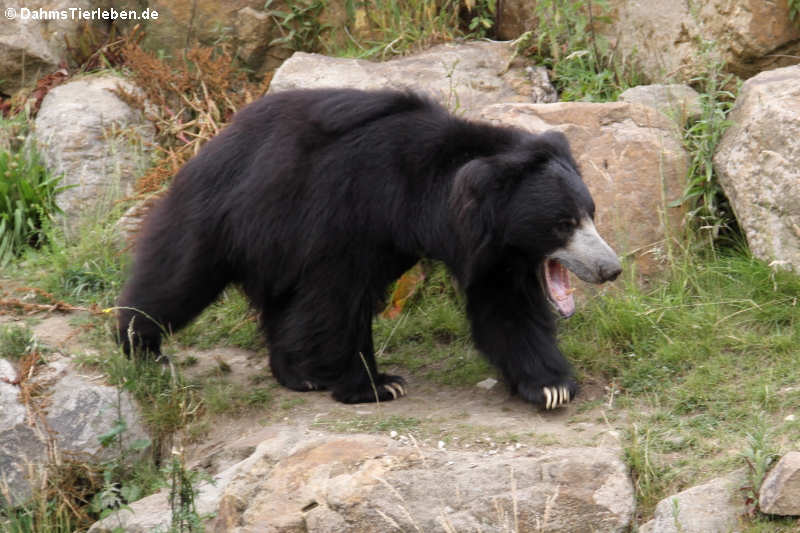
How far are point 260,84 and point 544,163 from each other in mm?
3489

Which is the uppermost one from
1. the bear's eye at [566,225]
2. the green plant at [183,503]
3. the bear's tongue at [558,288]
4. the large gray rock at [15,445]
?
the bear's eye at [566,225]

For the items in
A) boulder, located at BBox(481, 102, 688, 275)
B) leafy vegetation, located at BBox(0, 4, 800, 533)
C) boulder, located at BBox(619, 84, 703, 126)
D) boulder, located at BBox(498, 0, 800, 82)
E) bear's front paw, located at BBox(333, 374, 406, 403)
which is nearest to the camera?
leafy vegetation, located at BBox(0, 4, 800, 533)

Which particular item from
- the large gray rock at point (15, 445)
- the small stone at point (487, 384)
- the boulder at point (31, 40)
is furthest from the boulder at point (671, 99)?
the boulder at point (31, 40)

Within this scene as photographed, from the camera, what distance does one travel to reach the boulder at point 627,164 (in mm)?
4965

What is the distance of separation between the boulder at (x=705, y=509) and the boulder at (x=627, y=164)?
5.57 feet

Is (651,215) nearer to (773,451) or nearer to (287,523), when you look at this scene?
(773,451)

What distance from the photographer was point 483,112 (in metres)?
5.42

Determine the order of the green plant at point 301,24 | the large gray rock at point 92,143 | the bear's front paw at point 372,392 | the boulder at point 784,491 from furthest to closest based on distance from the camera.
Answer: the green plant at point 301,24, the large gray rock at point 92,143, the bear's front paw at point 372,392, the boulder at point 784,491

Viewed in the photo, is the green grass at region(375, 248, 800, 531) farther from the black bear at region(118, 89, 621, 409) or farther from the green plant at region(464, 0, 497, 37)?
the green plant at region(464, 0, 497, 37)

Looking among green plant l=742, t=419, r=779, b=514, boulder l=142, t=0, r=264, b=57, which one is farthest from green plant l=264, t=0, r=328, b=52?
green plant l=742, t=419, r=779, b=514

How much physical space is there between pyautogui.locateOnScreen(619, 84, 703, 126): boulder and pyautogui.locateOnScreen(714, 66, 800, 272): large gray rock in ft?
1.15

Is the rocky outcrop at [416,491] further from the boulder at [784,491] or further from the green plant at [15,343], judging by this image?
the green plant at [15,343]

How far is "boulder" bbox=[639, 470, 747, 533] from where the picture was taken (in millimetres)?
3143

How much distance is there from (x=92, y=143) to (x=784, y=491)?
15.9 ft
